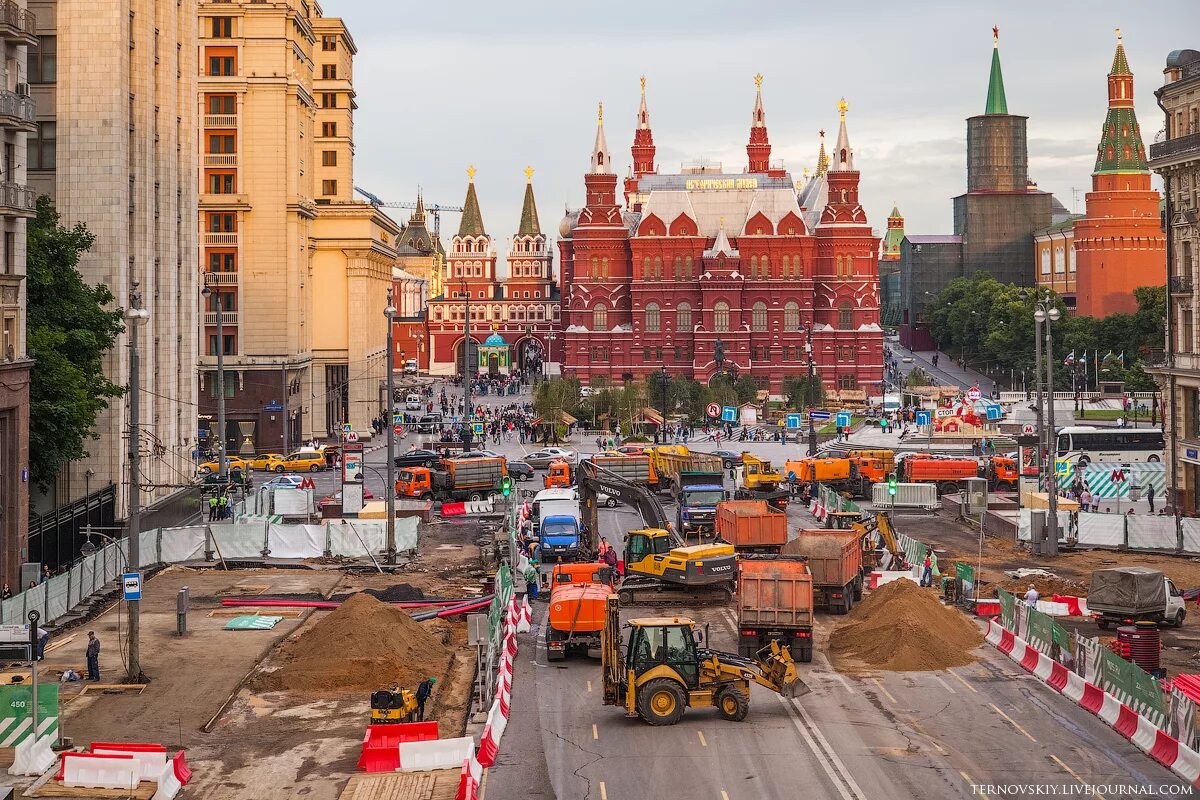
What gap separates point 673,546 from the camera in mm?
43406

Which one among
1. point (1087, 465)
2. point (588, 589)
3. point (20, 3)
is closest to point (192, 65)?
point (20, 3)

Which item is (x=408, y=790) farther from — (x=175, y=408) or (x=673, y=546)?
(x=175, y=408)

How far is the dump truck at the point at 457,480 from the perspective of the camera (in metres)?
65.4

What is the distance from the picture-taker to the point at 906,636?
33.3 m

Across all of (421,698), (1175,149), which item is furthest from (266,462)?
(421,698)

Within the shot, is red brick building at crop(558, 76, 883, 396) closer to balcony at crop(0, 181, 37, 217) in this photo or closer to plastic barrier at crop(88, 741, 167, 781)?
balcony at crop(0, 181, 37, 217)

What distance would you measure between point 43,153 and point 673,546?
24.9 metres

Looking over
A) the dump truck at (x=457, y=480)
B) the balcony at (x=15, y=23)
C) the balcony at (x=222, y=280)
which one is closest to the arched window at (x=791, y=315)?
the balcony at (x=222, y=280)

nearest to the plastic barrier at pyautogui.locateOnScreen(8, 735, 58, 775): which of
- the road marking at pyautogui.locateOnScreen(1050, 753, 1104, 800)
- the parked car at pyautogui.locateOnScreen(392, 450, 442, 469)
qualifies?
the road marking at pyautogui.locateOnScreen(1050, 753, 1104, 800)

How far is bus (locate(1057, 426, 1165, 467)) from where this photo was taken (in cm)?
7538

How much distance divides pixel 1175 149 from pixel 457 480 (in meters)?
30.2

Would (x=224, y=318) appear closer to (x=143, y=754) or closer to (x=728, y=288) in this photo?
(x=143, y=754)

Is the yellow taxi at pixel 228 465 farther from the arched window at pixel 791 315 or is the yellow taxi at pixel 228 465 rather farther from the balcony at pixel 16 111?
the arched window at pixel 791 315

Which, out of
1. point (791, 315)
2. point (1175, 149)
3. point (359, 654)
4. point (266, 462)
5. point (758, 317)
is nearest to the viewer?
point (359, 654)
